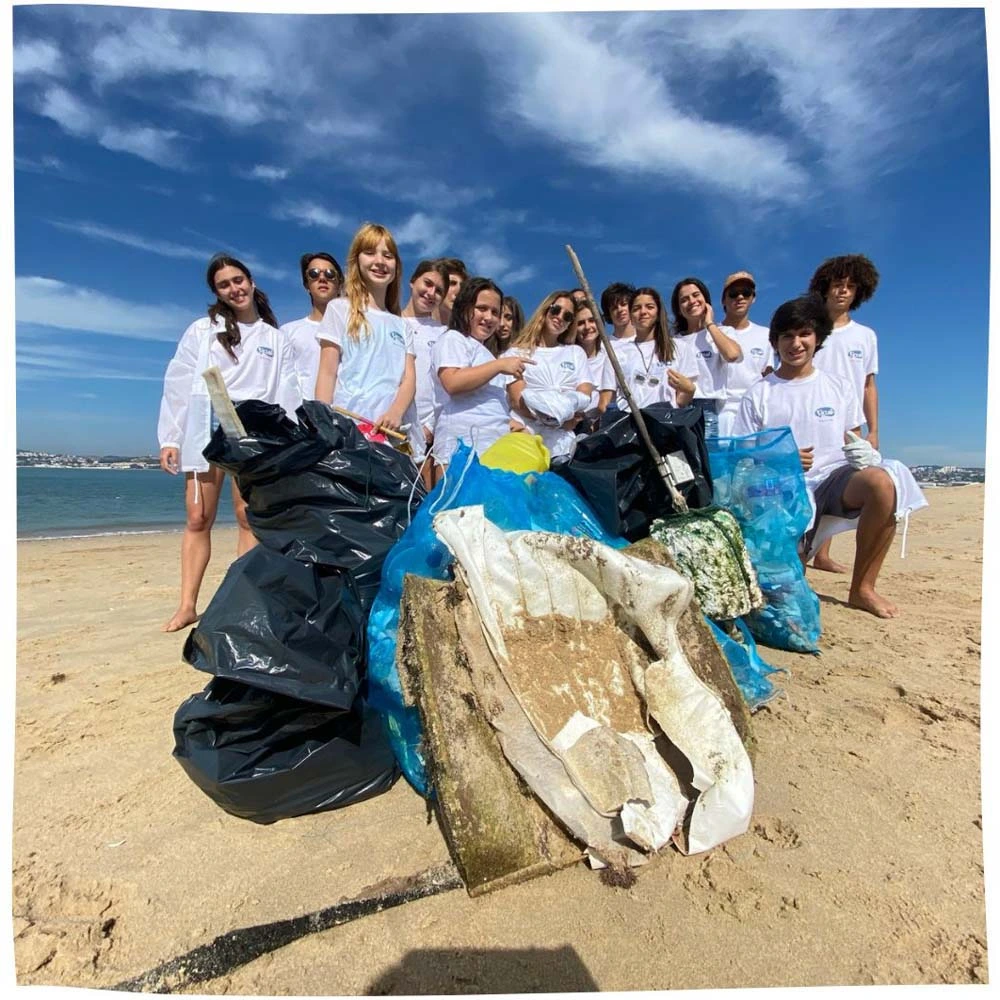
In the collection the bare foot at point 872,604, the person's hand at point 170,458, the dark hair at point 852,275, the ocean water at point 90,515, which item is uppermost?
the dark hair at point 852,275

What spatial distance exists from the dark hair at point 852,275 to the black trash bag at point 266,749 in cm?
417

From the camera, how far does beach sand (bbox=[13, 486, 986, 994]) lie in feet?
3.90

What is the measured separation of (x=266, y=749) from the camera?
1578 mm

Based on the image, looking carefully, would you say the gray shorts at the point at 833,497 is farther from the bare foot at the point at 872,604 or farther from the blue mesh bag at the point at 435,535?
the blue mesh bag at the point at 435,535

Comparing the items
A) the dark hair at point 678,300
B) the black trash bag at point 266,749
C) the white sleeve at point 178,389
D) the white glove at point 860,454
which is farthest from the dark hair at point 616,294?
the black trash bag at point 266,749

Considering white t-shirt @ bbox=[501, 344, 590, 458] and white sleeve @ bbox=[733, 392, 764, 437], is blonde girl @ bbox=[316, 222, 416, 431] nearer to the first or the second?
white t-shirt @ bbox=[501, 344, 590, 458]

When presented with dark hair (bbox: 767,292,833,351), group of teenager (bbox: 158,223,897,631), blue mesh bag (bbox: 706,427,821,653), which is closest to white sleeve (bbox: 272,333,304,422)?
group of teenager (bbox: 158,223,897,631)

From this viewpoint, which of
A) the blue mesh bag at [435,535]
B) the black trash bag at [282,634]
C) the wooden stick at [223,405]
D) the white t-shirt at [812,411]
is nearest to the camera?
the black trash bag at [282,634]

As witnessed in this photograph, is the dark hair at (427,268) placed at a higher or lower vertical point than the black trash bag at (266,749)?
higher

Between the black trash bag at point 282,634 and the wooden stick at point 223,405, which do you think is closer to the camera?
the black trash bag at point 282,634

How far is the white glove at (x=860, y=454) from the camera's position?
3217 mm

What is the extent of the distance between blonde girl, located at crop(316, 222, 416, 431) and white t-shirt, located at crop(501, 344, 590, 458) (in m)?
0.69

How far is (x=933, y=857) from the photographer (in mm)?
1434

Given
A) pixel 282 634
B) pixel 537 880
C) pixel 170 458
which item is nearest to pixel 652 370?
pixel 170 458
